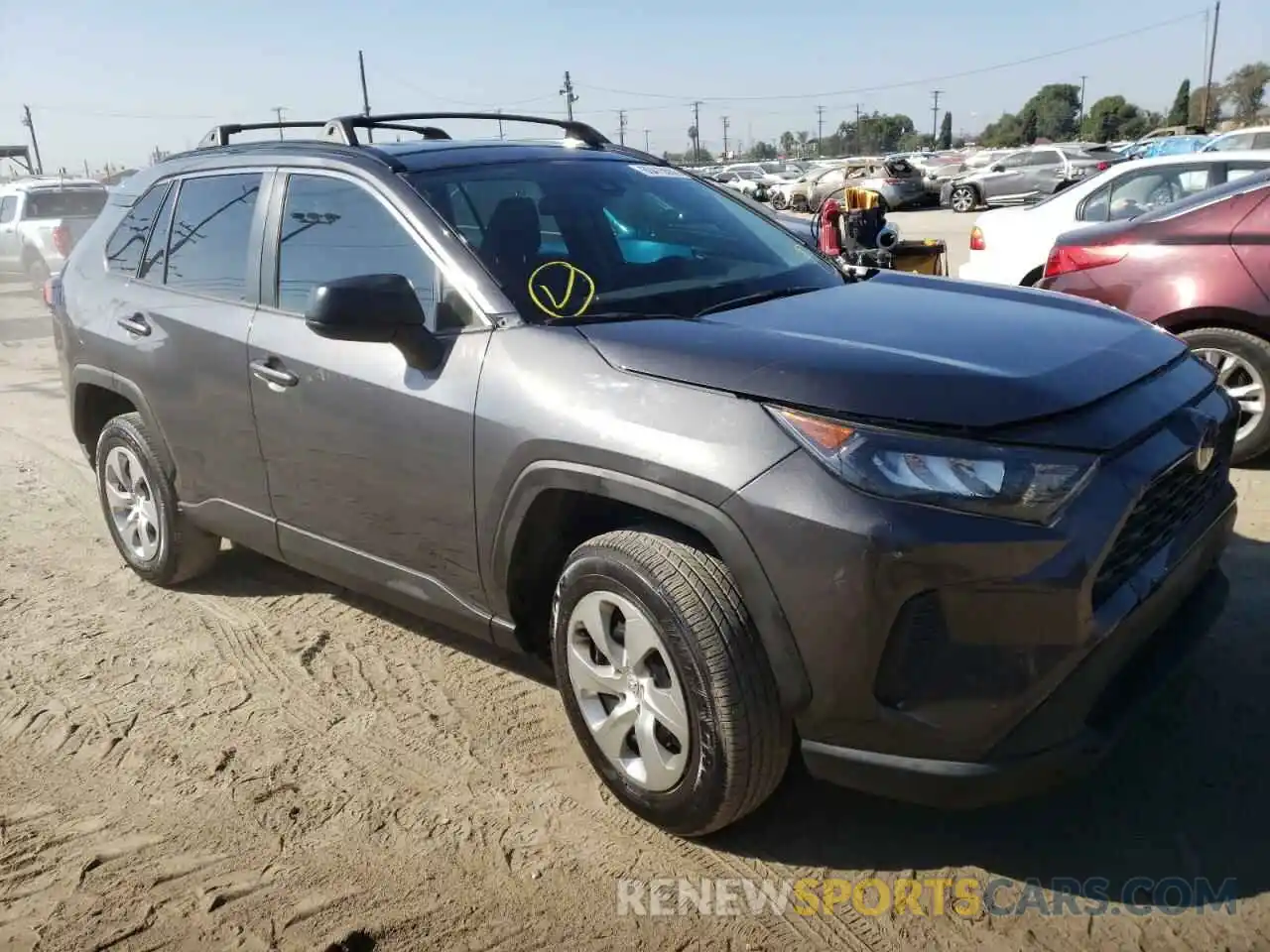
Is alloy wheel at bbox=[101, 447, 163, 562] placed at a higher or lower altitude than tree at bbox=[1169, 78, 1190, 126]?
lower

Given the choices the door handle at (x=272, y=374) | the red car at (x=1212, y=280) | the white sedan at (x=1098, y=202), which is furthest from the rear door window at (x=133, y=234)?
the white sedan at (x=1098, y=202)

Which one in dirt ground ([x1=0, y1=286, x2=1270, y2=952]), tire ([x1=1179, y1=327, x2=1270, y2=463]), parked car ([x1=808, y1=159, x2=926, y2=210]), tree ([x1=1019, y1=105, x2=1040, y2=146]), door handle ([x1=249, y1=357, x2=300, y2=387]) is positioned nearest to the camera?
dirt ground ([x1=0, y1=286, x2=1270, y2=952])

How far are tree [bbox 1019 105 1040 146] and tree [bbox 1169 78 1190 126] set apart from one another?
9982 millimetres

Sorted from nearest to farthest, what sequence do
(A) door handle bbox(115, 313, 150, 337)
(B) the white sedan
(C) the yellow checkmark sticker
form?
1. (C) the yellow checkmark sticker
2. (A) door handle bbox(115, 313, 150, 337)
3. (B) the white sedan

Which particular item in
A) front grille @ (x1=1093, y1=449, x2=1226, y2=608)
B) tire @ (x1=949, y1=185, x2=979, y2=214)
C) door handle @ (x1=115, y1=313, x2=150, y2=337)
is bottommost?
tire @ (x1=949, y1=185, x2=979, y2=214)

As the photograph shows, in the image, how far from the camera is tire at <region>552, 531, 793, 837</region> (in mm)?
2428

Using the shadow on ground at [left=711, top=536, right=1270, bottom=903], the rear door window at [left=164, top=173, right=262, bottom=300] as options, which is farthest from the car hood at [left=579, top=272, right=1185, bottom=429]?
the rear door window at [left=164, top=173, right=262, bottom=300]

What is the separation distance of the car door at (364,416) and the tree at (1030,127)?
89.0 m

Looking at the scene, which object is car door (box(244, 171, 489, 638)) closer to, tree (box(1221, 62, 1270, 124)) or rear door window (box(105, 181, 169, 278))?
rear door window (box(105, 181, 169, 278))

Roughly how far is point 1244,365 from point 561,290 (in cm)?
375

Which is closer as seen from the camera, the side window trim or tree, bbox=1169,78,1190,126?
the side window trim

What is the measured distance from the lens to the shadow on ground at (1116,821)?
2.56 m

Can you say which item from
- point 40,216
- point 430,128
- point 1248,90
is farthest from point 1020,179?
point 1248,90

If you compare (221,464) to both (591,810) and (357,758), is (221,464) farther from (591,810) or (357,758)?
(591,810)
